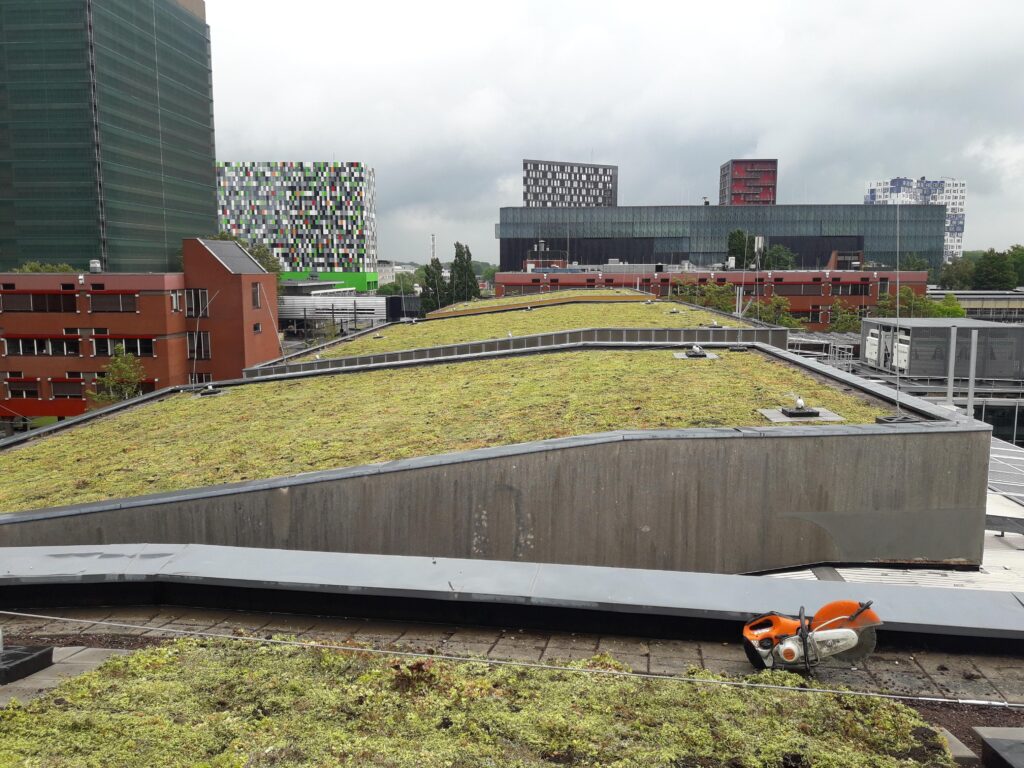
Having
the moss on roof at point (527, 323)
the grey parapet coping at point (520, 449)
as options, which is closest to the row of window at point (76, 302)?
the moss on roof at point (527, 323)

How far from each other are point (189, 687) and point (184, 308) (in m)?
58.4

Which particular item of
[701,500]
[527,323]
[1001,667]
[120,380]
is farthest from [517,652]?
[120,380]

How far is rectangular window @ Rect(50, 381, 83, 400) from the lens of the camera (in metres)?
59.2

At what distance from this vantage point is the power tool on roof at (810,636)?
21.3 feet

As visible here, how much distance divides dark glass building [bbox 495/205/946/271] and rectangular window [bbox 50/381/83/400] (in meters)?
110

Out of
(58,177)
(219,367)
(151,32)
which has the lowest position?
(219,367)

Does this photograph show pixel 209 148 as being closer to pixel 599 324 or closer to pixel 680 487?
pixel 599 324

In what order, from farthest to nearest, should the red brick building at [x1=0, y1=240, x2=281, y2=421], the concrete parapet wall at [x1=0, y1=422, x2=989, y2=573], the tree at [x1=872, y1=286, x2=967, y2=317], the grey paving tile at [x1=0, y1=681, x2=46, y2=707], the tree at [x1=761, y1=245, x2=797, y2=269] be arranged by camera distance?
the tree at [x1=761, y1=245, x2=797, y2=269] → the tree at [x1=872, y1=286, x2=967, y2=317] → the red brick building at [x1=0, y1=240, x2=281, y2=421] → the concrete parapet wall at [x1=0, y1=422, x2=989, y2=573] → the grey paving tile at [x1=0, y1=681, x2=46, y2=707]

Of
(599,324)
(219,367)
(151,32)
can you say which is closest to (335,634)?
(599,324)

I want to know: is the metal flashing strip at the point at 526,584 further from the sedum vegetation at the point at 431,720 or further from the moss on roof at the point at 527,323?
the moss on roof at the point at 527,323

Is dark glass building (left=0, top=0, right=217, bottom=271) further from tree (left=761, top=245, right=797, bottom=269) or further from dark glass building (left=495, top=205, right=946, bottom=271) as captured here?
tree (left=761, top=245, right=797, bottom=269)

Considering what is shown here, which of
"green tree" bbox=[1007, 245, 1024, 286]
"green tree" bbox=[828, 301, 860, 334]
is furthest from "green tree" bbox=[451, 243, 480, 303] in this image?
"green tree" bbox=[1007, 245, 1024, 286]

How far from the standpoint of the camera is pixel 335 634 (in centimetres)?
750

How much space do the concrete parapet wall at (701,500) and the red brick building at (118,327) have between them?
47.4 metres
